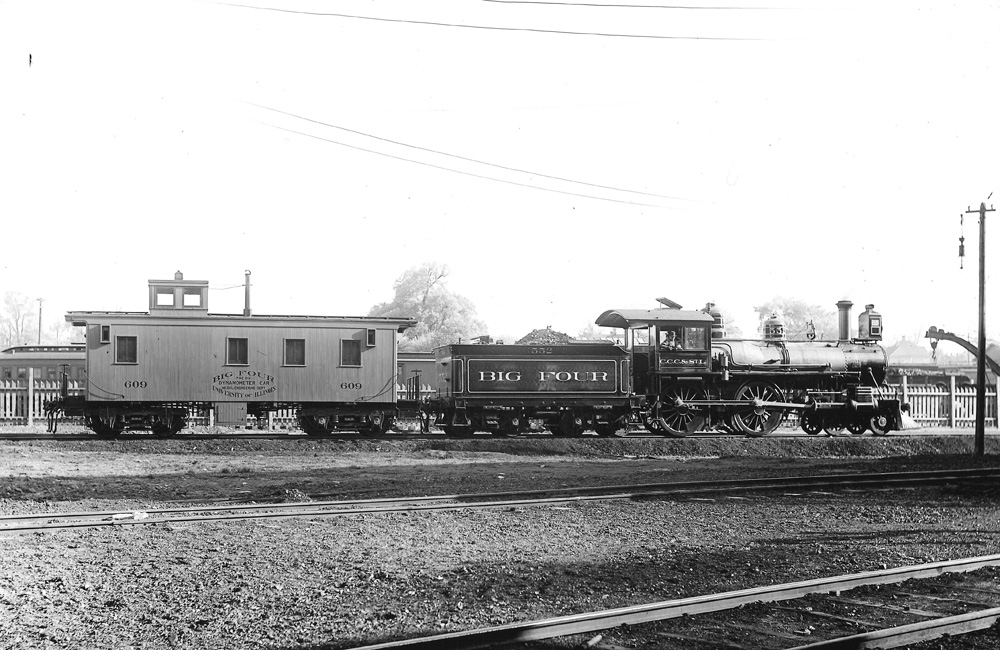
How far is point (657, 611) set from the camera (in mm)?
6242

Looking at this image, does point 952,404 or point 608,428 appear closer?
point 608,428

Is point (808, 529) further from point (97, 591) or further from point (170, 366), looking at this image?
point (170, 366)

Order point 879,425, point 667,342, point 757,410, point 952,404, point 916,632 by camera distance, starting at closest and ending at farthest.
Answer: point 916,632, point 667,342, point 757,410, point 879,425, point 952,404

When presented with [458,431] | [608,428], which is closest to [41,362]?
[458,431]

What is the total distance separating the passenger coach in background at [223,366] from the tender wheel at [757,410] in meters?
9.56

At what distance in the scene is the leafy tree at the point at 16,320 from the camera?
102125mm

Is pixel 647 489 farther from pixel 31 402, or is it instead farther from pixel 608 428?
pixel 31 402

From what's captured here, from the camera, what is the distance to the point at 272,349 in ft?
76.5

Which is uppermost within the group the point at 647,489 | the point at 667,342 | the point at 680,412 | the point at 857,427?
the point at 667,342

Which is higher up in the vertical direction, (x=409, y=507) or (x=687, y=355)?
(x=687, y=355)

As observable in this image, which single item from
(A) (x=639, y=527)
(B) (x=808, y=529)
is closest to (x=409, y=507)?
(A) (x=639, y=527)

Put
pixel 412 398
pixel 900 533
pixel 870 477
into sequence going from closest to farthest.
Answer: pixel 900 533
pixel 870 477
pixel 412 398

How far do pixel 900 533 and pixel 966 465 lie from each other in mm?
9577

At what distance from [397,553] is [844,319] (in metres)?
23.8
